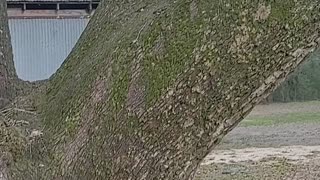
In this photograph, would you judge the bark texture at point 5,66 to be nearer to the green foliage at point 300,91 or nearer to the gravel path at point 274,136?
the gravel path at point 274,136

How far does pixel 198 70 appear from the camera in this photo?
1928mm

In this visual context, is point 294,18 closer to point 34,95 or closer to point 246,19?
point 246,19

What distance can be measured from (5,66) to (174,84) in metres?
1.14

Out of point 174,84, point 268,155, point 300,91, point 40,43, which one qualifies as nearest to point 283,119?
point 40,43

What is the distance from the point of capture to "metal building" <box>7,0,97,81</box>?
655 inches

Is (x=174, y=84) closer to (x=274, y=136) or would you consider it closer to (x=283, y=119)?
(x=274, y=136)

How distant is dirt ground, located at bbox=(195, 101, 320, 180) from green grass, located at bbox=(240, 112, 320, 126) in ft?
2.25

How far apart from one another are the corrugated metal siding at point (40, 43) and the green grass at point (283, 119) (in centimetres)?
497

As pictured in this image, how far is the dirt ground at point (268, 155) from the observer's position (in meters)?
8.49

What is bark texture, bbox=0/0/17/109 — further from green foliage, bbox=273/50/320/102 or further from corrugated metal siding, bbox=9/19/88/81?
green foliage, bbox=273/50/320/102

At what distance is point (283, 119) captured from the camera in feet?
60.8

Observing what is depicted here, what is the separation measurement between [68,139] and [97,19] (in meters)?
0.48

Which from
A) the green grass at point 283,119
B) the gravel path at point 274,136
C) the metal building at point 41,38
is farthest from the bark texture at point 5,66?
the green grass at point 283,119

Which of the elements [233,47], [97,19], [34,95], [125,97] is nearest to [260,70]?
[233,47]
